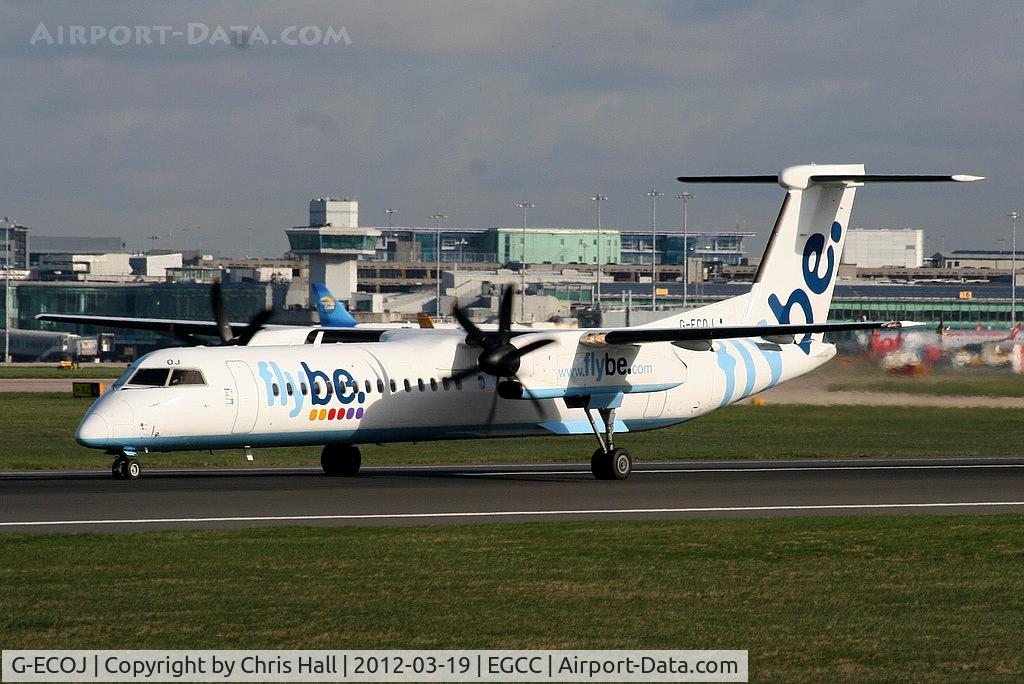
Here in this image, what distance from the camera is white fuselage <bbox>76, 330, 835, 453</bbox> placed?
87.1ft

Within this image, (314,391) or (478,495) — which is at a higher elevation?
(314,391)

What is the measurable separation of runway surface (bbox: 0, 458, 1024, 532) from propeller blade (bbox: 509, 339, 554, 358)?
2.67 m

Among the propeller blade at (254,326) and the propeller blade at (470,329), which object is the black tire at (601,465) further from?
the propeller blade at (254,326)

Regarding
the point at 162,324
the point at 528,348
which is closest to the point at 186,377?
the point at 528,348

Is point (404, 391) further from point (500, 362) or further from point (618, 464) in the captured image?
point (618, 464)

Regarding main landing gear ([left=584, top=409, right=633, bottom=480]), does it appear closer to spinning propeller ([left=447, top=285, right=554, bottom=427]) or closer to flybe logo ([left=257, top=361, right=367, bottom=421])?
spinning propeller ([left=447, top=285, right=554, bottom=427])

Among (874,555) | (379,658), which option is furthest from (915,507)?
(379,658)

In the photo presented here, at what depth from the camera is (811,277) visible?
35.1 m

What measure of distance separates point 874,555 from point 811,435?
2673 cm

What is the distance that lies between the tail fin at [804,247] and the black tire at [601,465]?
19.6 ft

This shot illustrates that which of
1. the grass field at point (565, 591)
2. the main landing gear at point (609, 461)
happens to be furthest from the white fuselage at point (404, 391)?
the grass field at point (565, 591)

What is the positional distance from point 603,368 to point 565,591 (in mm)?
15547

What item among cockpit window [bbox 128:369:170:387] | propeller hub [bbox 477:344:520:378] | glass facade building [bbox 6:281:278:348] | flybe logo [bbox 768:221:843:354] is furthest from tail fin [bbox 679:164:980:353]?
glass facade building [bbox 6:281:278:348]

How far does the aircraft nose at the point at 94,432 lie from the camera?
25.5 m
